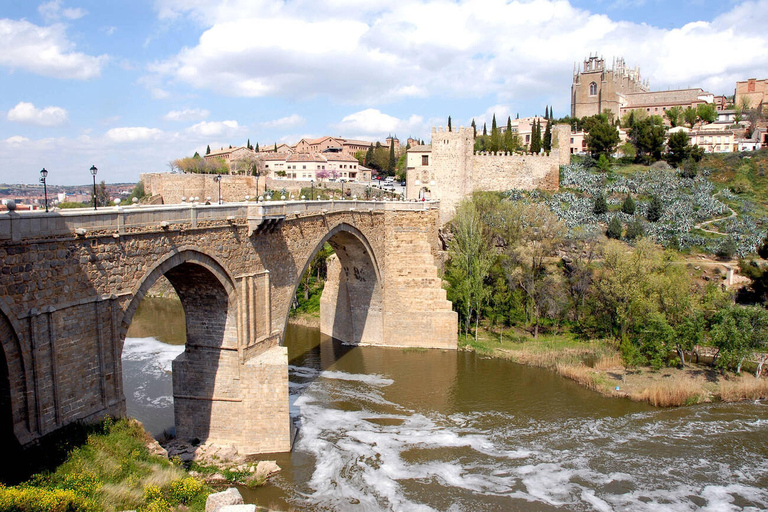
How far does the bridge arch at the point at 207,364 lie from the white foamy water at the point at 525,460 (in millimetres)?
2297

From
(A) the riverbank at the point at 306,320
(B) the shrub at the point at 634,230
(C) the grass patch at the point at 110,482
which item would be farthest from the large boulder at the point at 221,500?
(B) the shrub at the point at 634,230

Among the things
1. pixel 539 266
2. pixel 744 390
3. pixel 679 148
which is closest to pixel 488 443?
pixel 744 390

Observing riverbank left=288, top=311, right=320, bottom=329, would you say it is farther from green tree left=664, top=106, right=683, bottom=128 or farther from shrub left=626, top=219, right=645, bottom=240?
green tree left=664, top=106, right=683, bottom=128

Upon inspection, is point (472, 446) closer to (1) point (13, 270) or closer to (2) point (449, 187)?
(1) point (13, 270)

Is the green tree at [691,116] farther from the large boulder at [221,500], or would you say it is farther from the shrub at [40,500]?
the shrub at [40,500]

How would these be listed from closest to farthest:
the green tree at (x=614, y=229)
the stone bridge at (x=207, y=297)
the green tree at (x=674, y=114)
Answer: the stone bridge at (x=207, y=297) → the green tree at (x=614, y=229) → the green tree at (x=674, y=114)

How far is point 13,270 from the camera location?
26.6ft

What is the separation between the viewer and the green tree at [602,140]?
41.4m

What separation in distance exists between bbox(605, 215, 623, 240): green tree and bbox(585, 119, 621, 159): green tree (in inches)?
532

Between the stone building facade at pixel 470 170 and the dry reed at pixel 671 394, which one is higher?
the stone building facade at pixel 470 170

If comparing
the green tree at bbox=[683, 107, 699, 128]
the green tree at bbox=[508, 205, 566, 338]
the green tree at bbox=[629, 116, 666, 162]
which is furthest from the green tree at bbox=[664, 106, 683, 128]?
the green tree at bbox=[508, 205, 566, 338]

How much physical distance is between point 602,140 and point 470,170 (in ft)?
45.9

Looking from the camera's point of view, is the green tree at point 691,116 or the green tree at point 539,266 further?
the green tree at point 691,116

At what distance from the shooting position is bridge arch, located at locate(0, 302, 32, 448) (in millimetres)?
8016
